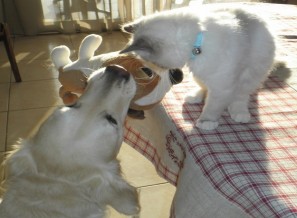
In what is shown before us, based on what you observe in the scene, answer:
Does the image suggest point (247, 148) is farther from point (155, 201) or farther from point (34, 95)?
point (34, 95)

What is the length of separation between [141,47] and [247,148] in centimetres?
50

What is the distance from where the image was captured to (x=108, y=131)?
3.21ft

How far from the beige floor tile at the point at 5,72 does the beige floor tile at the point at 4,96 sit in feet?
0.32

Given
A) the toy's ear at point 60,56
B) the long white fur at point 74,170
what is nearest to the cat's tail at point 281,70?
the long white fur at point 74,170

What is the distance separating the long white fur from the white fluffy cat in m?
0.21

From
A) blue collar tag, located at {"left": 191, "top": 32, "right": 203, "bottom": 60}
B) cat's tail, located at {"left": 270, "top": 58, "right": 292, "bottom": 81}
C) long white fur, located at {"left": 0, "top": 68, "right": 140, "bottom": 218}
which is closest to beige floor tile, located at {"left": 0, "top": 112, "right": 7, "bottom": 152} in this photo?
long white fur, located at {"left": 0, "top": 68, "right": 140, "bottom": 218}

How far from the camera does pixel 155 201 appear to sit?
1810mm

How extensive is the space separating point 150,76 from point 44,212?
54 centimetres

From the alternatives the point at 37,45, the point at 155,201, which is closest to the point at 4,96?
the point at 37,45

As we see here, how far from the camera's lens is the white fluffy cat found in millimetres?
1014

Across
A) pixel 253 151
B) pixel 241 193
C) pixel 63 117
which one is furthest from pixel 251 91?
pixel 63 117

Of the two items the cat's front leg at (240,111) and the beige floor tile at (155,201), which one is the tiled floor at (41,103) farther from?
the cat's front leg at (240,111)

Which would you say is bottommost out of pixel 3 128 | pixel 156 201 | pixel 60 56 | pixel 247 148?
pixel 156 201

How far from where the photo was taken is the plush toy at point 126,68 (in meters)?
1.02
